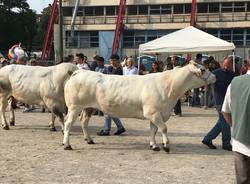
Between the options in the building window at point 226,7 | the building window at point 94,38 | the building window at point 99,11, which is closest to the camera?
the building window at point 226,7

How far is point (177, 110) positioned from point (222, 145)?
20.1 ft

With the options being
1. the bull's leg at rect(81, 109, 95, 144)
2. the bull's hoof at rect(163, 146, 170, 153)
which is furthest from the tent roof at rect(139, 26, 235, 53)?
the bull's hoof at rect(163, 146, 170, 153)

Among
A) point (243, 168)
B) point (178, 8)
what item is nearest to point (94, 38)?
point (178, 8)

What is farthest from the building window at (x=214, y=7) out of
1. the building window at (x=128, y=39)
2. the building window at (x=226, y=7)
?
the building window at (x=128, y=39)

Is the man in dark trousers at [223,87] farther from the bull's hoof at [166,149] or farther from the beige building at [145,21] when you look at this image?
the beige building at [145,21]

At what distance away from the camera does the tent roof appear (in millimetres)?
18984

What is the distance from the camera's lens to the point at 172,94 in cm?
990

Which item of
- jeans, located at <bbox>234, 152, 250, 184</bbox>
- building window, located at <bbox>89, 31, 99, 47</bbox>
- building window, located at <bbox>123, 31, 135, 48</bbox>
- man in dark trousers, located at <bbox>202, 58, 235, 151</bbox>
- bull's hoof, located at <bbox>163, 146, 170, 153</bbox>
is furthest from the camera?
building window, located at <bbox>89, 31, 99, 47</bbox>

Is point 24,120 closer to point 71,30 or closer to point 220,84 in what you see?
point 220,84

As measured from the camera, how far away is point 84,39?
65.9m

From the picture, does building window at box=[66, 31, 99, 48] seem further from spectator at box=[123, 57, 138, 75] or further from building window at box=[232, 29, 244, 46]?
spectator at box=[123, 57, 138, 75]

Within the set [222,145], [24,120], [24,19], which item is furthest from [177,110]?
[24,19]

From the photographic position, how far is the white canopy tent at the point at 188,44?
62.3 ft

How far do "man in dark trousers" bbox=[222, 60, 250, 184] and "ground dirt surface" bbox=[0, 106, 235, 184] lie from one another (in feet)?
8.20
